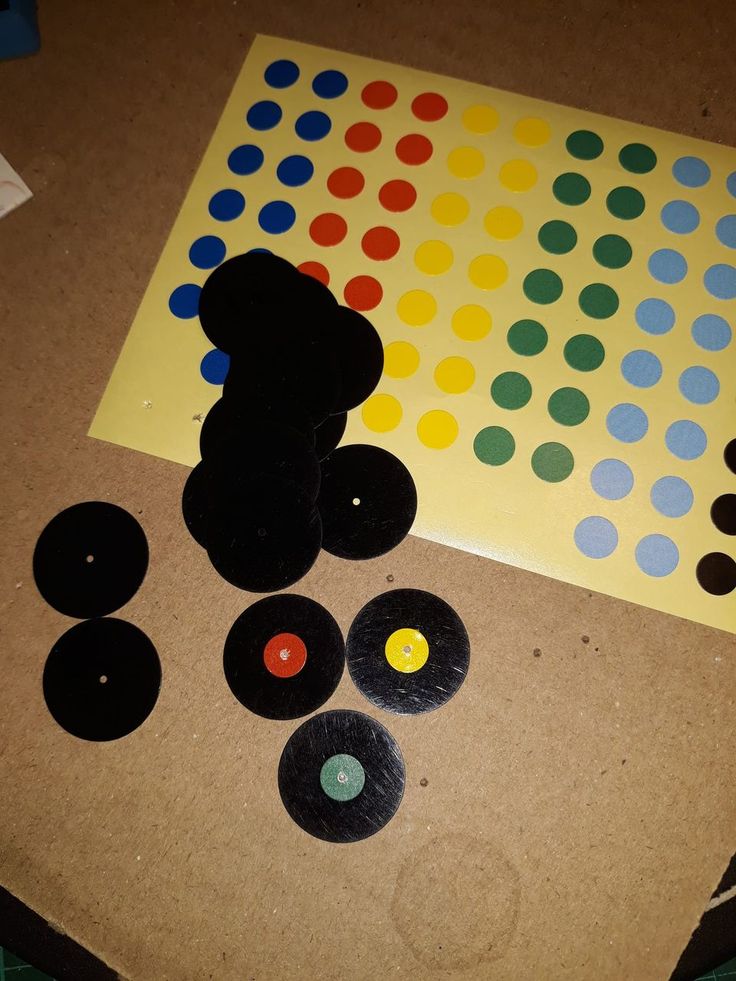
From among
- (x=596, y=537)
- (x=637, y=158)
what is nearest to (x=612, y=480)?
(x=596, y=537)

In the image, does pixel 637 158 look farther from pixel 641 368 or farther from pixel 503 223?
pixel 641 368

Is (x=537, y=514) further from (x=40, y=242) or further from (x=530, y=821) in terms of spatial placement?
(x=40, y=242)

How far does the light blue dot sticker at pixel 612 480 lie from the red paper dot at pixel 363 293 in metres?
0.40

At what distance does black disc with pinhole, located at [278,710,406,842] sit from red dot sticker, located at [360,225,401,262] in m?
0.66

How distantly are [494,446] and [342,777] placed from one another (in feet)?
1.61

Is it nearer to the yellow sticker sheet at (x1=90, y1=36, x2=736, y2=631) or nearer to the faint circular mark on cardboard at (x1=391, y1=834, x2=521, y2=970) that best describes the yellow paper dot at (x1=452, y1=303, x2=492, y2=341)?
the yellow sticker sheet at (x1=90, y1=36, x2=736, y2=631)

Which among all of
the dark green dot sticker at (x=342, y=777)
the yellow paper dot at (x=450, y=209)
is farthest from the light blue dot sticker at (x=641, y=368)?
the dark green dot sticker at (x=342, y=777)

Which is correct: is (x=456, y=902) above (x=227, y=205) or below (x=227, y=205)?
below

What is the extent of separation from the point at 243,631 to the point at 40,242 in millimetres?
689

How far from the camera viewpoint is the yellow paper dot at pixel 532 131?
113 cm

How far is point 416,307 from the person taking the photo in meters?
1.06

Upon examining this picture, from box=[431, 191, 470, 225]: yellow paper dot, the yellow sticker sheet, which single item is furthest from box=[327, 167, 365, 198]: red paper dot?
box=[431, 191, 470, 225]: yellow paper dot

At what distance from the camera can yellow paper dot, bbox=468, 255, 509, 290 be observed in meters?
1.07

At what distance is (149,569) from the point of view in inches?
39.0
